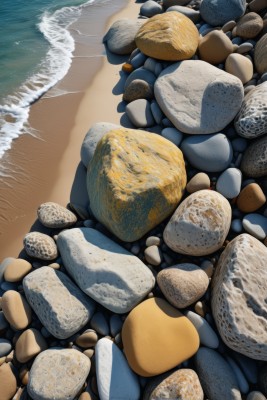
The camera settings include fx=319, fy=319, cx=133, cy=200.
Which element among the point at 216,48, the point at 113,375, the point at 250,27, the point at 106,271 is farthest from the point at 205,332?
the point at 250,27

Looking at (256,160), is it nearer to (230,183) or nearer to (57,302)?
(230,183)

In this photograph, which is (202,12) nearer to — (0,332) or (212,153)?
(212,153)

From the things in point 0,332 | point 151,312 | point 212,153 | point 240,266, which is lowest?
point 0,332

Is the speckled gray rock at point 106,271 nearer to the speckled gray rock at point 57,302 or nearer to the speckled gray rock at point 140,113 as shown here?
the speckled gray rock at point 57,302

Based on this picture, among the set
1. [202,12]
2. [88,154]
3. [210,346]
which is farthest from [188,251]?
[202,12]

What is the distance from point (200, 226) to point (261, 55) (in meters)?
3.04

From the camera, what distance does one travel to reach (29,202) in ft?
13.3

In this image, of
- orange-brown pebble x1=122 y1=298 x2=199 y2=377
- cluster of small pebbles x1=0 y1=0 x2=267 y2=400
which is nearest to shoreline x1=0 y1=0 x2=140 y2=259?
cluster of small pebbles x1=0 y1=0 x2=267 y2=400

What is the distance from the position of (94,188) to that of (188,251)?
1.21 m

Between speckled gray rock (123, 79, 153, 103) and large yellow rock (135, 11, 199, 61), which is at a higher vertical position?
large yellow rock (135, 11, 199, 61)

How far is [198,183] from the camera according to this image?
3521 mm

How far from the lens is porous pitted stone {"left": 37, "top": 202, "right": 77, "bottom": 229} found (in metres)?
3.49

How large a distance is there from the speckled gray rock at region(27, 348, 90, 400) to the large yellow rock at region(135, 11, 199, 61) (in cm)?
423

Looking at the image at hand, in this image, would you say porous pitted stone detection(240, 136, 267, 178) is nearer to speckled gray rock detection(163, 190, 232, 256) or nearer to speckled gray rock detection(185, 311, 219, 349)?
speckled gray rock detection(163, 190, 232, 256)
